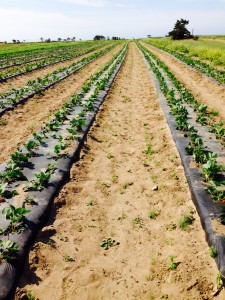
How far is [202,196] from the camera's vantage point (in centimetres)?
545

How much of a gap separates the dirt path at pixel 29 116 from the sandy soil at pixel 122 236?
221 cm

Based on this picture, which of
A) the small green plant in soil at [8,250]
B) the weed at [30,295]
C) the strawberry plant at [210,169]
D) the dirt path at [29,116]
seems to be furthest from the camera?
the dirt path at [29,116]

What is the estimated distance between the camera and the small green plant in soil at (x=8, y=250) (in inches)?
159

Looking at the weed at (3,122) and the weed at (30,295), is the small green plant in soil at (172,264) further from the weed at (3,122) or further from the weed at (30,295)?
the weed at (3,122)

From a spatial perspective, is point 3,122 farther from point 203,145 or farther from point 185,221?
point 185,221

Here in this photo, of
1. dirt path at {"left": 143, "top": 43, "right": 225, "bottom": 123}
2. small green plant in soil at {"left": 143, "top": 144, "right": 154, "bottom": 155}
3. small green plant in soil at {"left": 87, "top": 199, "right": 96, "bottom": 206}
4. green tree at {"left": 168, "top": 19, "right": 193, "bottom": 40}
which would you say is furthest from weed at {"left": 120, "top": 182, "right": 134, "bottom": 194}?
green tree at {"left": 168, "top": 19, "right": 193, "bottom": 40}

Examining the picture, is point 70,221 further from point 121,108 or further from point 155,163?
point 121,108

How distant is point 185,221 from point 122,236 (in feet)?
3.60

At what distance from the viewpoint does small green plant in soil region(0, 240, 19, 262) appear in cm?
403

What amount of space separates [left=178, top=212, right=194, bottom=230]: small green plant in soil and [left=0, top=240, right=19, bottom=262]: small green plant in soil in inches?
102

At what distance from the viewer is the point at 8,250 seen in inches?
163

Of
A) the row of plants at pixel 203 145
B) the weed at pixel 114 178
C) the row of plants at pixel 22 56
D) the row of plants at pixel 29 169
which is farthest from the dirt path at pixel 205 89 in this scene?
the row of plants at pixel 22 56

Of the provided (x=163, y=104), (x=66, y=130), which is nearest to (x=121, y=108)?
(x=163, y=104)

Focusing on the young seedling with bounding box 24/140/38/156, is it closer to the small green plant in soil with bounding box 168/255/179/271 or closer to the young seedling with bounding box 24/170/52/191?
the young seedling with bounding box 24/170/52/191
